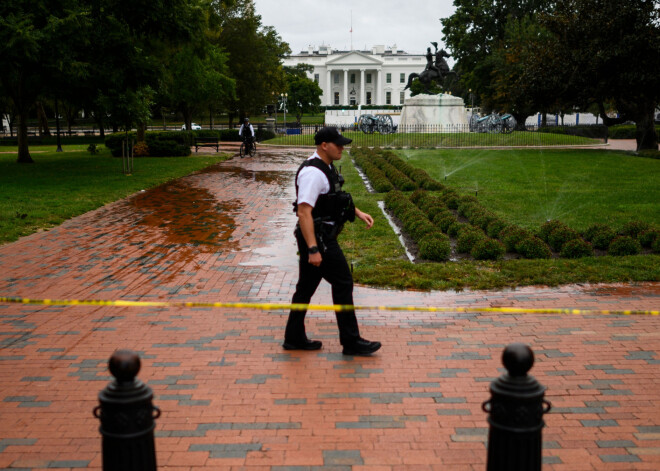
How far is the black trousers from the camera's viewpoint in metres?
5.00

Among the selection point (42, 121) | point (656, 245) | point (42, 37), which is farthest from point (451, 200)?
point (42, 121)

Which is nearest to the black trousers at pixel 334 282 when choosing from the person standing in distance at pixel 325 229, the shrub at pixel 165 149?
the person standing in distance at pixel 325 229

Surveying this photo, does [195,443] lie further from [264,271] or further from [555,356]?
[264,271]

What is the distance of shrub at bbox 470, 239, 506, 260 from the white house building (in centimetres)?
11427

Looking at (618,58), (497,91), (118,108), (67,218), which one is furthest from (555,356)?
(497,91)

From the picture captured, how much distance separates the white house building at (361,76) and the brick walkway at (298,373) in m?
116

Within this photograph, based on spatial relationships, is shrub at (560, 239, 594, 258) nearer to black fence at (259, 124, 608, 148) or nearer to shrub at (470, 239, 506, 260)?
shrub at (470, 239, 506, 260)

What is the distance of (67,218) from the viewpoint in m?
11.6

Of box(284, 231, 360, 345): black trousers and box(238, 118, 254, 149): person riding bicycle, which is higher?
box(238, 118, 254, 149): person riding bicycle

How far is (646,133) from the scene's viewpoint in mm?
28094

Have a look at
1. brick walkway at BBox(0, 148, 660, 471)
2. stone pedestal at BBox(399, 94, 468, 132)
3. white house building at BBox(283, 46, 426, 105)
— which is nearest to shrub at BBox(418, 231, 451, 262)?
brick walkway at BBox(0, 148, 660, 471)

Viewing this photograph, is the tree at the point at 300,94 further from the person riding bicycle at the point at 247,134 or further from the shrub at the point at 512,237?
the shrub at the point at 512,237

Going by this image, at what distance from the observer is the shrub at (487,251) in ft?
27.3

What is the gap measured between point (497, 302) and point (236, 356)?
293 cm
